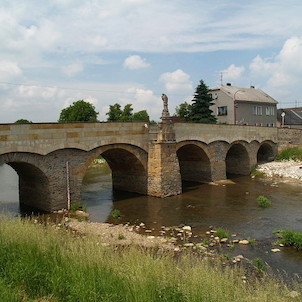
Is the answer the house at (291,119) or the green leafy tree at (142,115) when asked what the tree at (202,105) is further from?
the green leafy tree at (142,115)

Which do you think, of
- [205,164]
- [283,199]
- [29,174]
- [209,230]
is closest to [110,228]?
[209,230]

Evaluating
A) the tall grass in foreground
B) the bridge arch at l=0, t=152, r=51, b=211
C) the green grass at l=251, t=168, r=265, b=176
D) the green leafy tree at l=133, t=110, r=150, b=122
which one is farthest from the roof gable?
the tall grass in foreground

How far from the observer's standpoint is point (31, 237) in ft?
26.8

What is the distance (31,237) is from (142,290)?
3756 millimetres

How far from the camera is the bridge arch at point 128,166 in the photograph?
21.0 m

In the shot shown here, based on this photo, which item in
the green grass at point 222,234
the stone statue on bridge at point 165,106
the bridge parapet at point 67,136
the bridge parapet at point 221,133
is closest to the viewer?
the green grass at point 222,234

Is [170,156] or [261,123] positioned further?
[261,123]

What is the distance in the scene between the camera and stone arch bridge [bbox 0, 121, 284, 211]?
16328 mm

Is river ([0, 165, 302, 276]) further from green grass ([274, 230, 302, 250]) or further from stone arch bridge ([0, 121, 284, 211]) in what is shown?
stone arch bridge ([0, 121, 284, 211])

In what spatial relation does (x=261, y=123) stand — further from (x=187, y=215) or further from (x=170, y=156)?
(x=187, y=215)

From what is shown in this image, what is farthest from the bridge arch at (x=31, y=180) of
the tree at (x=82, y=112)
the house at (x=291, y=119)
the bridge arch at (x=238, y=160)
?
the house at (x=291, y=119)

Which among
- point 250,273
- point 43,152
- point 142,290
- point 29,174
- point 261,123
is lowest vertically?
point 250,273

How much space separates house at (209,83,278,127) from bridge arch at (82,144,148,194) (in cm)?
2316

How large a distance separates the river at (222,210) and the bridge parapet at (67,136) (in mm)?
3298
